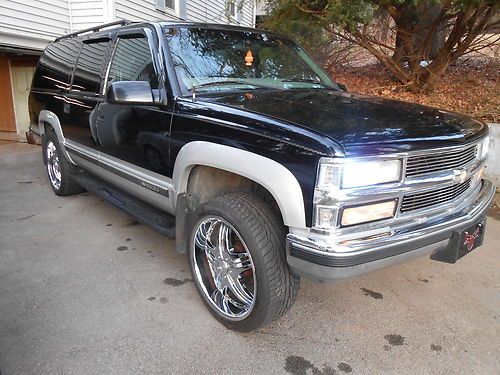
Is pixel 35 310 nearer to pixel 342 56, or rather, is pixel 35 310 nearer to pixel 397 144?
pixel 397 144

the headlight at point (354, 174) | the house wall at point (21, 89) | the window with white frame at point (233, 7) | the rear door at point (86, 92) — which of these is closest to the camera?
the headlight at point (354, 174)

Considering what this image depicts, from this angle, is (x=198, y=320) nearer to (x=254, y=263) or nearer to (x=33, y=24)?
(x=254, y=263)

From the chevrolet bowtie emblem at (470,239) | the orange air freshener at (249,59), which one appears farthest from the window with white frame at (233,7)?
the chevrolet bowtie emblem at (470,239)

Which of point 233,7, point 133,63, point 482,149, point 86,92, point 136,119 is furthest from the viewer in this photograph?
point 233,7

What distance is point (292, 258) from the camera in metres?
2.21

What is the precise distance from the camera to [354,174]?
81.1 inches

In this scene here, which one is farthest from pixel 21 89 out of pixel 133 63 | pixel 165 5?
pixel 133 63

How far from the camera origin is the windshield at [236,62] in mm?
3123

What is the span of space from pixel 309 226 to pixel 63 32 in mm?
8857

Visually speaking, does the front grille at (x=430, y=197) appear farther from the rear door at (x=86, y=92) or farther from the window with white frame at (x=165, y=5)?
the window with white frame at (x=165, y=5)

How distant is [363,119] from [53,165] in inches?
180

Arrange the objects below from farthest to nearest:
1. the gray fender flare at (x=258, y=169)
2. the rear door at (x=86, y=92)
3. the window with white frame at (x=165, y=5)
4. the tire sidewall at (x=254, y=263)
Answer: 1. the window with white frame at (x=165, y=5)
2. the rear door at (x=86, y=92)
3. the tire sidewall at (x=254, y=263)
4. the gray fender flare at (x=258, y=169)

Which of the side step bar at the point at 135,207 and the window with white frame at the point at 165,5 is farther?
the window with white frame at the point at 165,5

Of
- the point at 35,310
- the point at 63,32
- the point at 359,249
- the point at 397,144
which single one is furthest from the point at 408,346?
the point at 63,32
